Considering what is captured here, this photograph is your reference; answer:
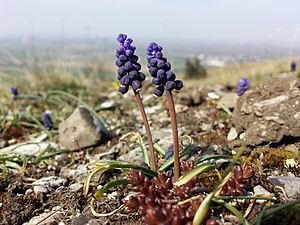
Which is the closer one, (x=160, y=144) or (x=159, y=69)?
(x=159, y=69)

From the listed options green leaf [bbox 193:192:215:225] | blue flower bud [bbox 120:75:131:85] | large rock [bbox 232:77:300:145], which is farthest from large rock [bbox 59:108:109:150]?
green leaf [bbox 193:192:215:225]

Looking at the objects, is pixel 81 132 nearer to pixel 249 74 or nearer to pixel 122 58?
pixel 122 58

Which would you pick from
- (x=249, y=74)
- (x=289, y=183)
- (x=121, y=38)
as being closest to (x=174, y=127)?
(x=121, y=38)

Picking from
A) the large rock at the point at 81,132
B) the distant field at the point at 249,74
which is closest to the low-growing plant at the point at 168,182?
the large rock at the point at 81,132

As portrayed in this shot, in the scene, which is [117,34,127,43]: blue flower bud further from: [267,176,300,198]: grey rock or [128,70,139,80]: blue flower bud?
[267,176,300,198]: grey rock

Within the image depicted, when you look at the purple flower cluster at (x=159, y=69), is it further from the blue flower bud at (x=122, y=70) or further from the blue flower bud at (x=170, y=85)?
the blue flower bud at (x=122, y=70)

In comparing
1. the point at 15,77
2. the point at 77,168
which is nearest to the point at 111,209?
the point at 77,168
